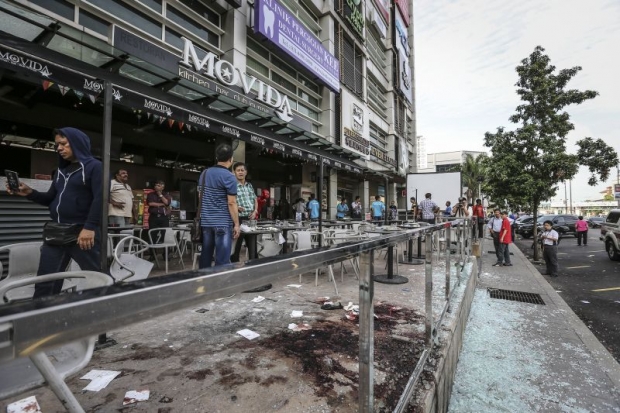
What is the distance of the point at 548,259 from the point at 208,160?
38.2 feet

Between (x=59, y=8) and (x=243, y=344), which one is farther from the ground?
(x=59, y=8)

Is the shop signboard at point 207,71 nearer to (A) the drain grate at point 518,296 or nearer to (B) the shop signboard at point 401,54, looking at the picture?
(A) the drain grate at point 518,296

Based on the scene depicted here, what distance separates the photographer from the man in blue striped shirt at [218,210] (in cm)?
354

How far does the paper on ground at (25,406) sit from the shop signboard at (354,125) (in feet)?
46.9

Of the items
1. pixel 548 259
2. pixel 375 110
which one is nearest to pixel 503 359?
pixel 548 259

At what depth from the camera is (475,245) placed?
357 inches

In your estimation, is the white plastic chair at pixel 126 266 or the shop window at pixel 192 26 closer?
the white plastic chair at pixel 126 266

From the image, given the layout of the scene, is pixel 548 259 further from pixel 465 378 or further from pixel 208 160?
pixel 208 160

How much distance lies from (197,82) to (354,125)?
34.6 ft

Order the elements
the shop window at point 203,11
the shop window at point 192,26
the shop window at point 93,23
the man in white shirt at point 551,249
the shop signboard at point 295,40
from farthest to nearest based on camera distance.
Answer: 1. the shop signboard at point 295,40
2. the shop window at point 203,11
3. the shop window at point 192,26
4. the man in white shirt at point 551,249
5. the shop window at point 93,23

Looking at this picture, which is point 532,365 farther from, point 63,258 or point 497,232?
point 497,232

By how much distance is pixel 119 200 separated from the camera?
17.1 feet

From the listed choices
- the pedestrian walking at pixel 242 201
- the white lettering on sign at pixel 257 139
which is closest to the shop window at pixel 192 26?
the white lettering on sign at pixel 257 139

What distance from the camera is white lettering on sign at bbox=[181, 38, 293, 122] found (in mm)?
7115
